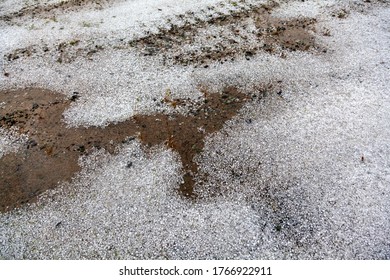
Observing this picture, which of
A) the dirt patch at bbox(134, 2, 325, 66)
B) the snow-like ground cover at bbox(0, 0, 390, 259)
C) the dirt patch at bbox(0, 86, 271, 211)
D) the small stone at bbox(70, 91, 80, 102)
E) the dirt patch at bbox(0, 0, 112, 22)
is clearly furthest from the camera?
the dirt patch at bbox(0, 0, 112, 22)

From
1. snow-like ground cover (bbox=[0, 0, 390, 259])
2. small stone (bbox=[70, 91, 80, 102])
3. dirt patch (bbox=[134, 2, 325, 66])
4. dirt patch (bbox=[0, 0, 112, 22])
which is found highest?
dirt patch (bbox=[0, 0, 112, 22])

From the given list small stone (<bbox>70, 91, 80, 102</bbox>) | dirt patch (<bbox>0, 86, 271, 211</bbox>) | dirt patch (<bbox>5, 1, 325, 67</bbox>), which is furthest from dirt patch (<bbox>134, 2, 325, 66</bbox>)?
small stone (<bbox>70, 91, 80, 102</bbox>)

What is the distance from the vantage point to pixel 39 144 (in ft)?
35.1

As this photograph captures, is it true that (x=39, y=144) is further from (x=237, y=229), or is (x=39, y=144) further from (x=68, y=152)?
(x=237, y=229)

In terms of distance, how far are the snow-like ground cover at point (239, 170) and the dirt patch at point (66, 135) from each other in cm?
35

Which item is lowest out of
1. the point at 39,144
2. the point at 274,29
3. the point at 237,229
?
the point at 237,229

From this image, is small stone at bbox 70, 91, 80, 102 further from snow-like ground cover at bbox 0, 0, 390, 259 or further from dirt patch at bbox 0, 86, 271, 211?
snow-like ground cover at bbox 0, 0, 390, 259

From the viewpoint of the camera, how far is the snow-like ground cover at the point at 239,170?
8305 millimetres

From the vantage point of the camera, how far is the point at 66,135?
10.9m

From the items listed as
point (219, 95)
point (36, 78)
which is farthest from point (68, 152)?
point (219, 95)

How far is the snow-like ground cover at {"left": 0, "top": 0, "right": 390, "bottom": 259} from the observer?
830cm

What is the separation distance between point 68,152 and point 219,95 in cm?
567

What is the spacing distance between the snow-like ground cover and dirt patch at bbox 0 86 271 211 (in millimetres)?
345

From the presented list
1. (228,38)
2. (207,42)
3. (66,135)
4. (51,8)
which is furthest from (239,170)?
(51,8)
